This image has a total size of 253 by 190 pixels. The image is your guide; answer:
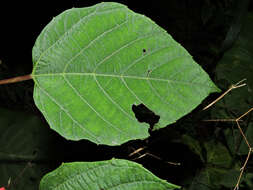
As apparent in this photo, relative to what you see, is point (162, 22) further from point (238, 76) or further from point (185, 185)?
point (185, 185)

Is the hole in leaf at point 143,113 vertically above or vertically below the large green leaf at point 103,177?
above

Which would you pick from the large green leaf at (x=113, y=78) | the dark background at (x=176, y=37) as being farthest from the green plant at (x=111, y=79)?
the dark background at (x=176, y=37)

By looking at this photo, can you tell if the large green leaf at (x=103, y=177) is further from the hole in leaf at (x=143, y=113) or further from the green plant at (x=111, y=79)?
the hole in leaf at (x=143, y=113)

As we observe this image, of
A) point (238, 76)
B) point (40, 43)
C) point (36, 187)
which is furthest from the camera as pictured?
point (238, 76)

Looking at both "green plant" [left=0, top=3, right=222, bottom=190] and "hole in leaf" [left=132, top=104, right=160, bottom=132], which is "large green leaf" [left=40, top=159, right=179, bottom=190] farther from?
"hole in leaf" [left=132, top=104, right=160, bottom=132]

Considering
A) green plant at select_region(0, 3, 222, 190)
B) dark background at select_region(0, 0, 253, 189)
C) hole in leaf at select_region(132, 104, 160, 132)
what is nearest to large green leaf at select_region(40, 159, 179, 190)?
green plant at select_region(0, 3, 222, 190)

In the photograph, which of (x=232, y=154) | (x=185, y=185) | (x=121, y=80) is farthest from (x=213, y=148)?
(x=121, y=80)

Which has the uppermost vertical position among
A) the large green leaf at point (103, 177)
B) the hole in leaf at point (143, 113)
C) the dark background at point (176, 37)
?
the hole in leaf at point (143, 113)
